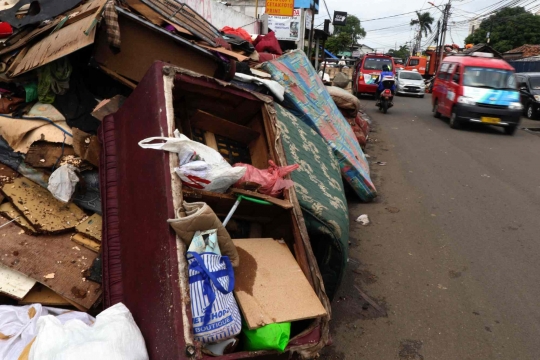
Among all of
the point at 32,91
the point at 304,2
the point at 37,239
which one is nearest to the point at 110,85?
the point at 32,91

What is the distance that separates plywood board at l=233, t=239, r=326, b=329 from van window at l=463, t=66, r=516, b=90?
1010cm

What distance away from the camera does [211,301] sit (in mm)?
2006

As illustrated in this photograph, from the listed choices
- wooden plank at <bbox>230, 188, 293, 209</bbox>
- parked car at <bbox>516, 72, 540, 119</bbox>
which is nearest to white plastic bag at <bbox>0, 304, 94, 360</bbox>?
wooden plank at <bbox>230, 188, 293, 209</bbox>

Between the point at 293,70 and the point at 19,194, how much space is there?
138 inches

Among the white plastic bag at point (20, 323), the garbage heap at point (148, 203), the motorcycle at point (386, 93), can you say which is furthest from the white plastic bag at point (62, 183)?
the motorcycle at point (386, 93)

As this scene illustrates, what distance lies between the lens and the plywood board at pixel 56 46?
3.26 m

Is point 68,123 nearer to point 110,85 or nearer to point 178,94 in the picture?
point 110,85

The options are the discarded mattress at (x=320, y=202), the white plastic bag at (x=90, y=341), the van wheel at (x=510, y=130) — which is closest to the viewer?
the white plastic bag at (x=90, y=341)

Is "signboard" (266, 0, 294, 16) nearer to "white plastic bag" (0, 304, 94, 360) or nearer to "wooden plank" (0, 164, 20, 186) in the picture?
"wooden plank" (0, 164, 20, 186)

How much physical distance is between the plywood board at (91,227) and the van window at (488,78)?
34.2 feet

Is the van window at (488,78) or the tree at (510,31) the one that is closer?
the van window at (488,78)

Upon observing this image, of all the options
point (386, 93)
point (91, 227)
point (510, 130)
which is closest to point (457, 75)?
point (510, 130)

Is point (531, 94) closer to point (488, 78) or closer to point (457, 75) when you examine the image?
point (488, 78)

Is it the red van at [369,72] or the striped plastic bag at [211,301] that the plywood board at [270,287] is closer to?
the striped plastic bag at [211,301]
